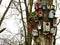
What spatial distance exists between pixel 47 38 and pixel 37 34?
222 mm

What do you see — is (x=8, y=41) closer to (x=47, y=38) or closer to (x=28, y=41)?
(x=28, y=41)

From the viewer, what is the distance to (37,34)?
4.55 metres

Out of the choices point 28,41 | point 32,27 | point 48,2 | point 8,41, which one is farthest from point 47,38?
point 8,41

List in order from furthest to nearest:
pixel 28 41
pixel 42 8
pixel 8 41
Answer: pixel 8 41, pixel 28 41, pixel 42 8

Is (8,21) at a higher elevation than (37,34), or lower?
lower

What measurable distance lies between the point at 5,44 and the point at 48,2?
5927 millimetres

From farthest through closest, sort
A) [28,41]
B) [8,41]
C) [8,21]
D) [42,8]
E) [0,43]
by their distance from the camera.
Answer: [8,21] → [0,43] → [8,41] → [28,41] → [42,8]

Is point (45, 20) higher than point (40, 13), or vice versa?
point (40, 13)

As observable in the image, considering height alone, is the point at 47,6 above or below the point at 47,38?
above

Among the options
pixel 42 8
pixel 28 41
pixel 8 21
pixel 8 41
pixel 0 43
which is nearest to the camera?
pixel 42 8

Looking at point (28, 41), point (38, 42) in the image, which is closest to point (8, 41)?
point (28, 41)

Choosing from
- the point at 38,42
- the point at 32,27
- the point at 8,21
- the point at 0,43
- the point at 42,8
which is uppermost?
the point at 42,8

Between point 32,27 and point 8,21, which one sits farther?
point 8,21

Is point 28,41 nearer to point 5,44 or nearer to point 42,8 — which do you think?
point 5,44
